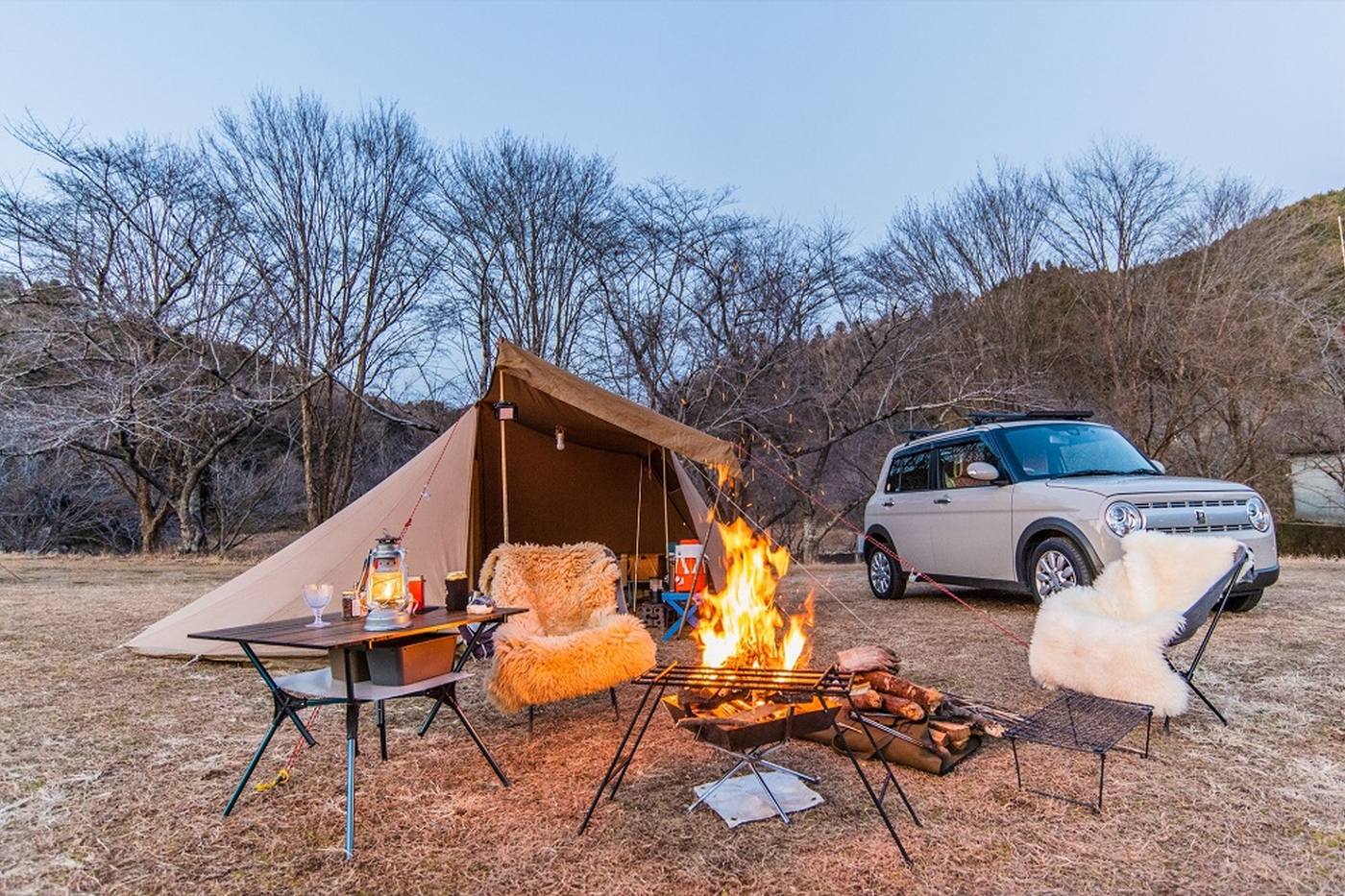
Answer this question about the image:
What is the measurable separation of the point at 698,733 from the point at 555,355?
1445cm

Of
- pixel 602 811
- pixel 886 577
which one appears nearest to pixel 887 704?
pixel 602 811

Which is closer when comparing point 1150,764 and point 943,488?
point 1150,764

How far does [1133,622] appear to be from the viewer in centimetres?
353

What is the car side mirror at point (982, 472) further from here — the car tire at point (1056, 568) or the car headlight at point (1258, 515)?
the car headlight at point (1258, 515)

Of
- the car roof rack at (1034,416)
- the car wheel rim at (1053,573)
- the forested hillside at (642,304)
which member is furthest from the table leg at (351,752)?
the forested hillside at (642,304)

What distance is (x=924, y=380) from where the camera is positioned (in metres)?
16.1

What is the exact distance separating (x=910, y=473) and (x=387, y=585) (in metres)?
6.20

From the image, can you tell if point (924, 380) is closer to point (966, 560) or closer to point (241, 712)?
point (966, 560)

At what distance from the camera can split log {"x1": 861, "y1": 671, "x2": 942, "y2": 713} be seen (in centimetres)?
349

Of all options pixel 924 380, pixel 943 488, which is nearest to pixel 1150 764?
pixel 943 488

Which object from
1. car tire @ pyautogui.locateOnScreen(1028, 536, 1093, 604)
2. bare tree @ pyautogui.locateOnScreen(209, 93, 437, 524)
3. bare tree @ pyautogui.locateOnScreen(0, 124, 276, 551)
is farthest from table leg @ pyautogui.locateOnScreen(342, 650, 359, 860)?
bare tree @ pyautogui.locateOnScreen(209, 93, 437, 524)

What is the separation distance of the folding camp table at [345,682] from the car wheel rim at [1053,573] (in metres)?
4.77

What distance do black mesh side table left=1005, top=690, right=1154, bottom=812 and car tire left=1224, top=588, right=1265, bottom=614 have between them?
396cm

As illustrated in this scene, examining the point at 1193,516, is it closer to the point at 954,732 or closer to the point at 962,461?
the point at 962,461
